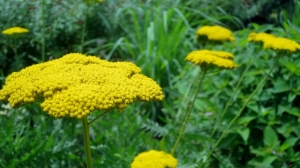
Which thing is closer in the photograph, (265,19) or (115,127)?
(115,127)

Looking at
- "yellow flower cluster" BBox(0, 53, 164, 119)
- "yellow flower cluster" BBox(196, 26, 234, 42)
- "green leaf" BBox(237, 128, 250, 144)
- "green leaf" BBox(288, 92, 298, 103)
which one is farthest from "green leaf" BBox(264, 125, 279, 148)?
"yellow flower cluster" BBox(0, 53, 164, 119)

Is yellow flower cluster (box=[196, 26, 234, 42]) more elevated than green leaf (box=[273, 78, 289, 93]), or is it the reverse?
yellow flower cluster (box=[196, 26, 234, 42])

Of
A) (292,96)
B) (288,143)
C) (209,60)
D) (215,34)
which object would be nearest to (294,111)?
(292,96)

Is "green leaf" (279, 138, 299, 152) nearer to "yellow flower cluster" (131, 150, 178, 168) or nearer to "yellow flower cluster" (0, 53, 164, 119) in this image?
"yellow flower cluster" (131, 150, 178, 168)

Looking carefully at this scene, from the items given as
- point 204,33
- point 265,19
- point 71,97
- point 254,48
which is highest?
point 71,97

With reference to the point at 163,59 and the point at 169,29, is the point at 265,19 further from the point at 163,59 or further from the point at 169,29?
the point at 163,59

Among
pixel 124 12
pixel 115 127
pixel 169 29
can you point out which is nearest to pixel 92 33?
pixel 124 12
